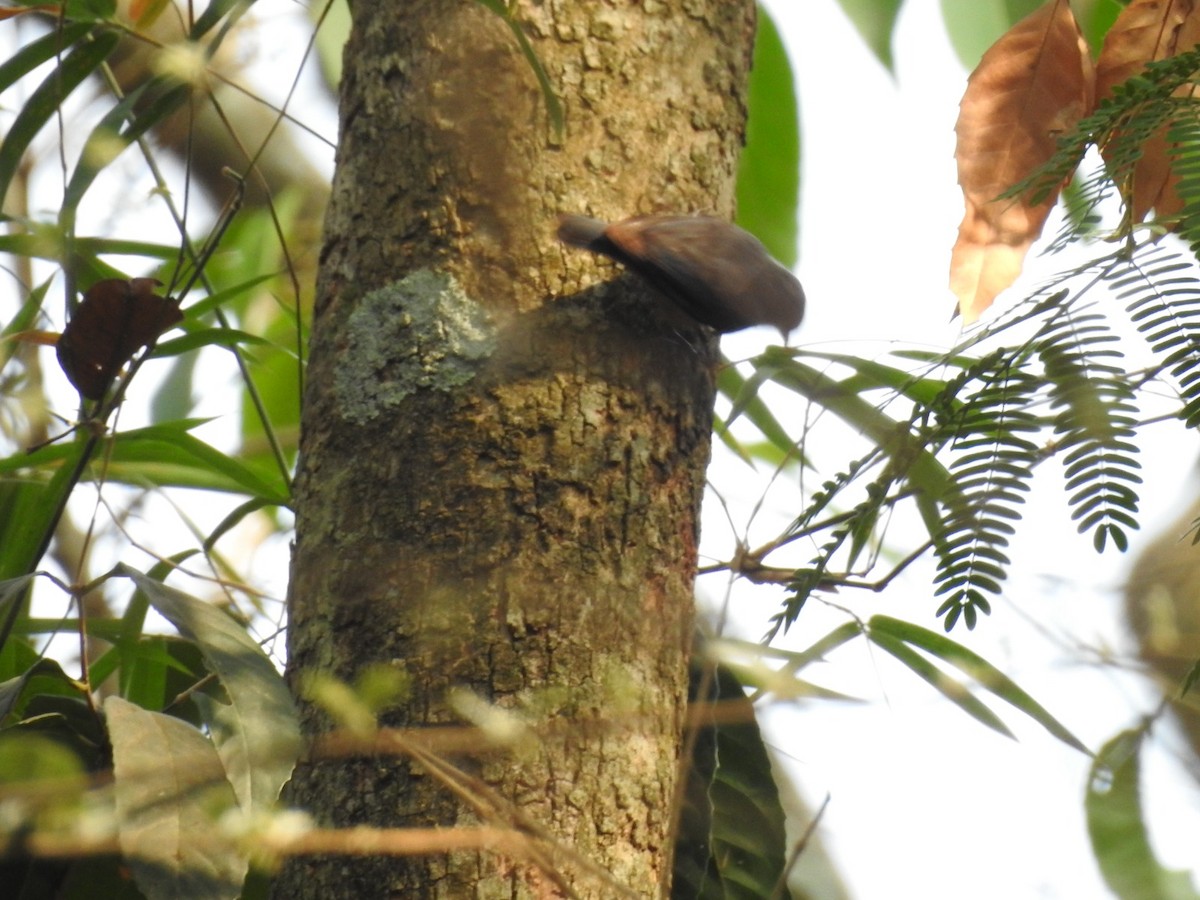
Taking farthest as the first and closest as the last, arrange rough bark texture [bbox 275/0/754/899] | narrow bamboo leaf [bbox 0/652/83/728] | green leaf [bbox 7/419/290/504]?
green leaf [bbox 7/419/290/504]
narrow bamboo leaf [bbox 0/652/83/728]
rough bark texture [bbox 275/0/754/899]

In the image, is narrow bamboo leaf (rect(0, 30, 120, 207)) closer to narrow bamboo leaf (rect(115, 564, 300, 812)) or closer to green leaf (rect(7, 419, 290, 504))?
green leaf (rect(7, 419, 290, 504))

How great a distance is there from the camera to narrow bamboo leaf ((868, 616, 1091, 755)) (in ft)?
5.12

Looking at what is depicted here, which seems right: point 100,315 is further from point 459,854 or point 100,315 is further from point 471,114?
point 459,854

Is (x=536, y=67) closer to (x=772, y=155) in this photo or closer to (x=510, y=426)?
(x=510, y=426)

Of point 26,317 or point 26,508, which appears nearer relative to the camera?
point 26,508

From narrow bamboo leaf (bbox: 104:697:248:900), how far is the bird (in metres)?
0.62

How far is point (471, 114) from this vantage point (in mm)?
1473

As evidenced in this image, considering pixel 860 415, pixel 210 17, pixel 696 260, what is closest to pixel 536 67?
pixel 696 260

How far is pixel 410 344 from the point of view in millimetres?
1389

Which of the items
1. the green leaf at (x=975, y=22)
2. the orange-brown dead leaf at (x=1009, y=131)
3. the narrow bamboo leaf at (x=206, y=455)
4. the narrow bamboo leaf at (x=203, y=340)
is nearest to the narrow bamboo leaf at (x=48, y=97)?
the narrow bamboo leaf at (x=203, y=340)

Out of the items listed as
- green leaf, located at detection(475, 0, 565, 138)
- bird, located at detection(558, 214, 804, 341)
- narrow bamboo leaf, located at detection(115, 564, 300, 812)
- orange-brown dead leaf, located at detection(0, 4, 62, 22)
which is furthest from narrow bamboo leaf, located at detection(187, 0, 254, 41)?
narrow bamboo leaf, located at detection(115, 564, 300, 812)

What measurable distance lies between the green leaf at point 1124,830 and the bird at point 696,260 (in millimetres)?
584

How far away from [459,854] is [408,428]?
43 cm

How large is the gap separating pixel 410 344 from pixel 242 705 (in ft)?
1.33
